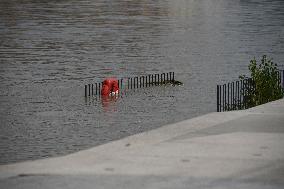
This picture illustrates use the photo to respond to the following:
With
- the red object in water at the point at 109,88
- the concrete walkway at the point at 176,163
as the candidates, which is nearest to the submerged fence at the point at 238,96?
the red object in water at the point at 109,88

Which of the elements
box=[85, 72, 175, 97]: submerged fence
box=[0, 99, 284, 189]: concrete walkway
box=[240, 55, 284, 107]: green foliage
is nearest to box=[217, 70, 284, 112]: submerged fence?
box=[240, 55, 284, 107]: green foliage

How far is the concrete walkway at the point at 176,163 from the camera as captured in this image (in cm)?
1310

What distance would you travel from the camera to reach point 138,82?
55125 millimetres

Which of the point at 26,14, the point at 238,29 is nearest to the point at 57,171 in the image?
the point at 238,29

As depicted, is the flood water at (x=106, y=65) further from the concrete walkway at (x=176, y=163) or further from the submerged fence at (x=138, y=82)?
the concrete walkway at (x=176, y=163)

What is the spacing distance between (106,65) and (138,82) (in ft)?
30.8

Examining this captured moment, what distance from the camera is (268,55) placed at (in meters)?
70.6

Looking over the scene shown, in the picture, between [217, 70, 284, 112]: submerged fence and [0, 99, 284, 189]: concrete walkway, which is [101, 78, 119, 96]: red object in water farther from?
[0, 99, 284, 189]: concrete walkway

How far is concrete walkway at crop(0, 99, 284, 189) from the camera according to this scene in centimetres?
1310

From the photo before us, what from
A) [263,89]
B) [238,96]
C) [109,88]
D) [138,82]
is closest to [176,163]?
[263,89]

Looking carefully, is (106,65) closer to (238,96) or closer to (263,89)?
(238,96)

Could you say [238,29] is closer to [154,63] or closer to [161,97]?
[154,63]

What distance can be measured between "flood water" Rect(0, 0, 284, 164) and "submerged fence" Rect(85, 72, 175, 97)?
0.65 m

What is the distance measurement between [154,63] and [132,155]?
5062 cm
